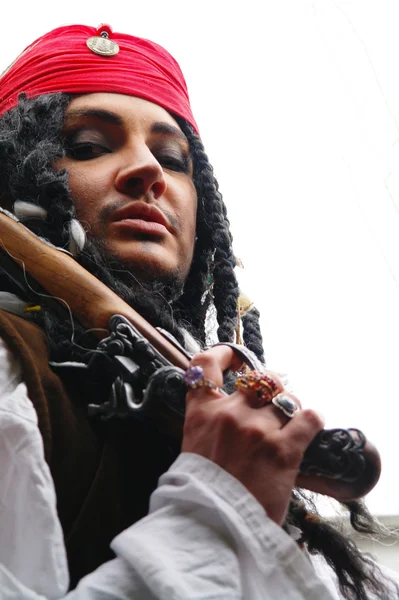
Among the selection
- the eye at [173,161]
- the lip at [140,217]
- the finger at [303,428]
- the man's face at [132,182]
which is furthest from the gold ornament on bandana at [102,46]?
the finger at [303,428]

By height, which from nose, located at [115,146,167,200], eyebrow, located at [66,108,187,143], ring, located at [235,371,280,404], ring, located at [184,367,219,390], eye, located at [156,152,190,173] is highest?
eyebrow, located at [66,108,187,143]

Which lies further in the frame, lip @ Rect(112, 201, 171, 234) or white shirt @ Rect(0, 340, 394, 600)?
lip @ Rect(112, 201, 171, 234)

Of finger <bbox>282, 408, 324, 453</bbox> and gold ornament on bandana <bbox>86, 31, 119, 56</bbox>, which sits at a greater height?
gold ornament on bandana <bbox>86, 31, 119, 56</bbox>

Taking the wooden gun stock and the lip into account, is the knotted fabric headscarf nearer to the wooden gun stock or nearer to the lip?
the lip

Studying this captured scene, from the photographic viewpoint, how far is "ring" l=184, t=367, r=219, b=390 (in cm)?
71

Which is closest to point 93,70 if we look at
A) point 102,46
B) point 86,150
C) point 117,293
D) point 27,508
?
point 102,46

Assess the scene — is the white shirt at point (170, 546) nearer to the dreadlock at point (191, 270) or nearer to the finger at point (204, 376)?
the finger at point (204, 376)

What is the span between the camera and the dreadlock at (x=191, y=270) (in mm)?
821

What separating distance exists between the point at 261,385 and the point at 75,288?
1.02ft

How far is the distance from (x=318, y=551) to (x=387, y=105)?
129 centimetres

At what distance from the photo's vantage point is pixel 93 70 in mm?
1284

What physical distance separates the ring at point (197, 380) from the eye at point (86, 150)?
0.57m

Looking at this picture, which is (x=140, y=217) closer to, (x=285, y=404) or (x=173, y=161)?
(x=173, y=161)

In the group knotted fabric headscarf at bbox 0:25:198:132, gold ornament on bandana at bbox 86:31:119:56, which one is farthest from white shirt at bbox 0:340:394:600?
gold ornament on bandana at bbox 86:31:119:56
